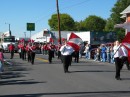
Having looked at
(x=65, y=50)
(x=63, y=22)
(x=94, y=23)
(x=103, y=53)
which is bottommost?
(x=103, y=53)

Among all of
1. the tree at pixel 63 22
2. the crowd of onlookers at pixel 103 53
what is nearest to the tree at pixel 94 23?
the tree at pixel 63 22

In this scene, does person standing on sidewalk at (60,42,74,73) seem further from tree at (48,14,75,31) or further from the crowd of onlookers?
tree at (48,14,75,31)

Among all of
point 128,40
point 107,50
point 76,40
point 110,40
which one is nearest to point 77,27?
point 110,40

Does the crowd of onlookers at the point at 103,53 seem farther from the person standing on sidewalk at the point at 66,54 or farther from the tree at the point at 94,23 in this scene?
the tree at the point at 94,23

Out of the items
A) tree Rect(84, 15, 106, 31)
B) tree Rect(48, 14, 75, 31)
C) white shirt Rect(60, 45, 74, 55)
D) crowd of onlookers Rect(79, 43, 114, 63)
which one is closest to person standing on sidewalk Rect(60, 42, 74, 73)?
white shirt Rect(60, 45, 74, 55)

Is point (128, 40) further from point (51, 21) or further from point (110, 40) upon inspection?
point (51, 21)

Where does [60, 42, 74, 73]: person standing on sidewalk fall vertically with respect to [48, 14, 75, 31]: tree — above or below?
below

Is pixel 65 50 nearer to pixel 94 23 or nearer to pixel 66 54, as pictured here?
pixel 66 54

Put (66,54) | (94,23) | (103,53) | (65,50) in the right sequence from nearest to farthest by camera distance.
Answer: (66,54) < (65,50) < (103,53) < (94,23)

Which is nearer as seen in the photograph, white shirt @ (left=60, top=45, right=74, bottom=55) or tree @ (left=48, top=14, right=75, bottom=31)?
white shirt @ (left=60, top=45, right=74, bottom=55)

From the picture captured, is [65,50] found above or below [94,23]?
below

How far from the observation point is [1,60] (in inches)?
755

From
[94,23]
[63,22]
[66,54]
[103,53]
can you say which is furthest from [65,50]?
[94,23]

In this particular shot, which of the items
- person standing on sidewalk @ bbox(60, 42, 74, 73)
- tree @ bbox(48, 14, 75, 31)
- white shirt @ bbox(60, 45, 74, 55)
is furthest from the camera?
tree @ bbox(48, 14, 75, 31)
